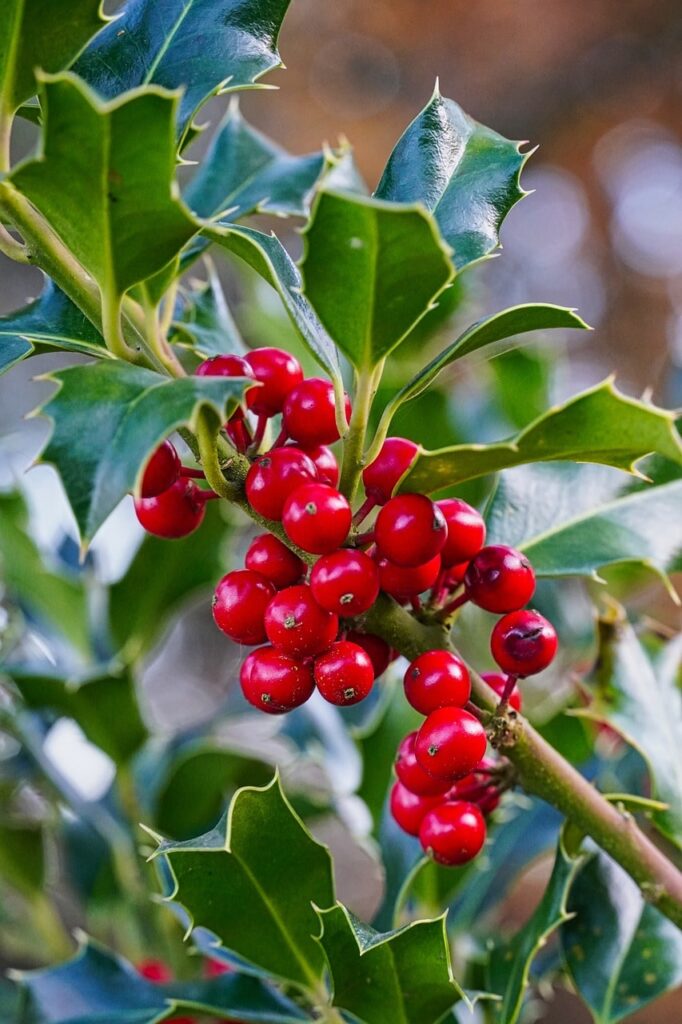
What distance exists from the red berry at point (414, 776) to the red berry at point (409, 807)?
0.10ft

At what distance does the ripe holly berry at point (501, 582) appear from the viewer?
54cm

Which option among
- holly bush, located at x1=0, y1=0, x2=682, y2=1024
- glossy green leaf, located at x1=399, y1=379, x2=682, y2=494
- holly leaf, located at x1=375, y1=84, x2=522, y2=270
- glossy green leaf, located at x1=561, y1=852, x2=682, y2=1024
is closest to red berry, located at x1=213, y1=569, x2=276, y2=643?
holly bush, located at x1=0, y1=0, x2=682, y2=1024

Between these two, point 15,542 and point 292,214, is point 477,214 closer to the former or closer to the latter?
point 292,214

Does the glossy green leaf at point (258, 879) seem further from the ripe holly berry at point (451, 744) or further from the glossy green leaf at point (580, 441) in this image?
the glossy green leaf at point (580, 441)

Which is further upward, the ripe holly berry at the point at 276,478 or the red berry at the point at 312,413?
the red berry at the point at 312,413

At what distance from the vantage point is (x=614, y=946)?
0.72m

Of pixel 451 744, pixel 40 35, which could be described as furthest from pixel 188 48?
pixel 451 744

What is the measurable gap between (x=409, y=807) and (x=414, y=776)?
75 millimetres

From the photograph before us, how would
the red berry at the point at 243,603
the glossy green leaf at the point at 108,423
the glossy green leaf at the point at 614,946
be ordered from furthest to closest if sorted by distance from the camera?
the glossy green leaf at the point at 614,946
the red berry at the point at 243,603
the glossy green leaf at the point at 108,423

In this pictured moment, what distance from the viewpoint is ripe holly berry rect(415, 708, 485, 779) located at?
1.67 ft

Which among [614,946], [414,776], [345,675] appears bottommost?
[614,946]

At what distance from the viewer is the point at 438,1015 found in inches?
24.6

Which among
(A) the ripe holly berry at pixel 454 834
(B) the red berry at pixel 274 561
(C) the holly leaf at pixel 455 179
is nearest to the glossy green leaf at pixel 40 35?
(C) the holly leaf at pixel 455 179

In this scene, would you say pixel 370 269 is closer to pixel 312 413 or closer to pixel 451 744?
pixel 312 413
